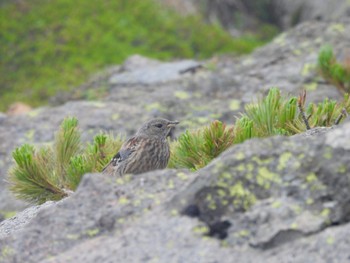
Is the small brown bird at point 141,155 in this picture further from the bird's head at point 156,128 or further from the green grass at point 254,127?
the green grass at point 254,127

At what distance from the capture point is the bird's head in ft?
20.9

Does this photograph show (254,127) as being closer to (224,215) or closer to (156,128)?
(156,128)

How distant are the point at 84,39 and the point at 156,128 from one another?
931cm

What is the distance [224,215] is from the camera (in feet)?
12.1

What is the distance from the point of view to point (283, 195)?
12.2 ft

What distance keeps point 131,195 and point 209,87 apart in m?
6.58

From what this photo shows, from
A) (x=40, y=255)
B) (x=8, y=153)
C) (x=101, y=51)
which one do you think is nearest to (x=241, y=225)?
(x=40, y=255)

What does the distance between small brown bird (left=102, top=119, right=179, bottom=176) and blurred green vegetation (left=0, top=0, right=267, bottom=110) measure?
853 cm

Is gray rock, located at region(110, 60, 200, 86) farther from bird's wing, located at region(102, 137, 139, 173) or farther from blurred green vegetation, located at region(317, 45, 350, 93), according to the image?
bird's wing, located at region(102, 137, 139, 173)

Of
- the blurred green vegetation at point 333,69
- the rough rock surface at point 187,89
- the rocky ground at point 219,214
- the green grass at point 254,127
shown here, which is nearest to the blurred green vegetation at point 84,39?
the rough rock surface at point 187,89

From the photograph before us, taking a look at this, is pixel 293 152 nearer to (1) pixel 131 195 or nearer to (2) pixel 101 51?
(1) pixel 131 195

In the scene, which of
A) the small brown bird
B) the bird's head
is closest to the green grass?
the small brown bird

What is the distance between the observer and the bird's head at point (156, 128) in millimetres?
6363

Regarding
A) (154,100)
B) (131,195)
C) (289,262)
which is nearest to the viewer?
(289,262)
